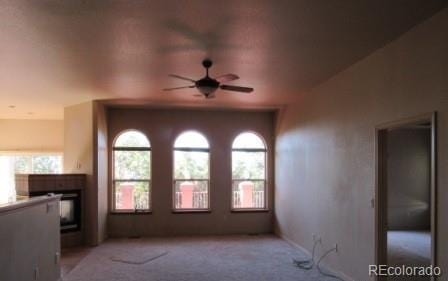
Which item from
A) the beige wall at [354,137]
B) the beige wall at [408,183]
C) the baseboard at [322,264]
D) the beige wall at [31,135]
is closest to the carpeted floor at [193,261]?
the baseboard at [322,264]

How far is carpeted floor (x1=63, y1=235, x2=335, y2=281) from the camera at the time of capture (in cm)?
495

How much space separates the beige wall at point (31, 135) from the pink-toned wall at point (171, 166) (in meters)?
2.49

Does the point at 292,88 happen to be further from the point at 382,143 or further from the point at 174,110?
the point at 174,110

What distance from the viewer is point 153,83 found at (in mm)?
5555

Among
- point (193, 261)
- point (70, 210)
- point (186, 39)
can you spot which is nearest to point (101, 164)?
point (70, 210)

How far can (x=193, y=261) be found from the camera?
5.69 meters

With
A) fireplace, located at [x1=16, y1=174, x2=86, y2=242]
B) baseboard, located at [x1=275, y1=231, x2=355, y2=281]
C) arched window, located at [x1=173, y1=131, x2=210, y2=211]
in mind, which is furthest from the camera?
arched window, located at [x1=173, y1=131, x2=210, y2=211]

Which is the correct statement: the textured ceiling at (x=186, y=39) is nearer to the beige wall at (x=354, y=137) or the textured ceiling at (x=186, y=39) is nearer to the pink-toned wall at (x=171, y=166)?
the beige wall at (x=354, y=137)

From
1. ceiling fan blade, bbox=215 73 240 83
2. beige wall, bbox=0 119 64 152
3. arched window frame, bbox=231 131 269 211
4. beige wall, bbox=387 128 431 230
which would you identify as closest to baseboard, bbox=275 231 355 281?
arched window frame, bbox=231 131 269 211

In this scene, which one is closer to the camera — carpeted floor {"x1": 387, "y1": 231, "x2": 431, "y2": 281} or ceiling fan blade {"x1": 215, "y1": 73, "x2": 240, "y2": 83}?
ceiling fan blade {"x1": 215, "y1": 73, "x2": 240, "y2": 83}

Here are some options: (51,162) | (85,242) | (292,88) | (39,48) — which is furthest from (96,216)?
(292,88)

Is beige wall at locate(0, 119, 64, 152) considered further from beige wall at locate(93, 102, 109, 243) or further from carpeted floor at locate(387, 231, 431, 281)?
carpeted floor at locate(387, 231, 431, 281)

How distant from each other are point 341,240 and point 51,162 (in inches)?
301

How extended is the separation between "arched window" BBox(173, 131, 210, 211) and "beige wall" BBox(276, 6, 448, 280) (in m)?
1.88
